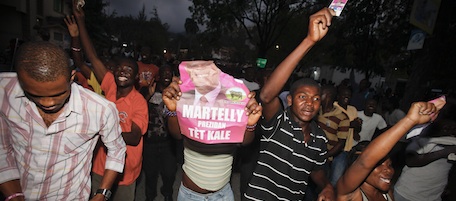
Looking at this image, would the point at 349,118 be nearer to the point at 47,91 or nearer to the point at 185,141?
the point at 185,141

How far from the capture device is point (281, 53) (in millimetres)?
35781

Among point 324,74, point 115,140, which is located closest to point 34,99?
point 115,140

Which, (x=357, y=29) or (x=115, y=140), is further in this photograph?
(x=357, y=29)

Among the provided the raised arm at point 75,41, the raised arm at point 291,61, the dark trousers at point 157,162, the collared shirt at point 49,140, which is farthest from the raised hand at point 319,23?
the raised arm at point 75,41

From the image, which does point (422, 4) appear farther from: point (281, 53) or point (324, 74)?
point (324, 74)

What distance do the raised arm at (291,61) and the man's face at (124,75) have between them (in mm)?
1532

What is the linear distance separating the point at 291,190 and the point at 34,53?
218 cm

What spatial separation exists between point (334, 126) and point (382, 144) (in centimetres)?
232

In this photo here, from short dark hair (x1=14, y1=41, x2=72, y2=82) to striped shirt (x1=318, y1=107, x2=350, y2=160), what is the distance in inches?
143

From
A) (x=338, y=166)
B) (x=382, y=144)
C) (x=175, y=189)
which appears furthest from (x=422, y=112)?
(x=175, y=189)

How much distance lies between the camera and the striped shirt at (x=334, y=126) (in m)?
4.13

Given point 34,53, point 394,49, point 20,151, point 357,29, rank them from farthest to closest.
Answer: point 357,29 → point 394,49 → point 20,151 → point 34,53

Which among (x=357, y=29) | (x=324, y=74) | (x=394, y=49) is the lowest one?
(x=324, y=74)

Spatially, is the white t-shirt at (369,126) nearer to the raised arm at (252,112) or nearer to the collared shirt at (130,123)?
the raised arm at (252,112)
